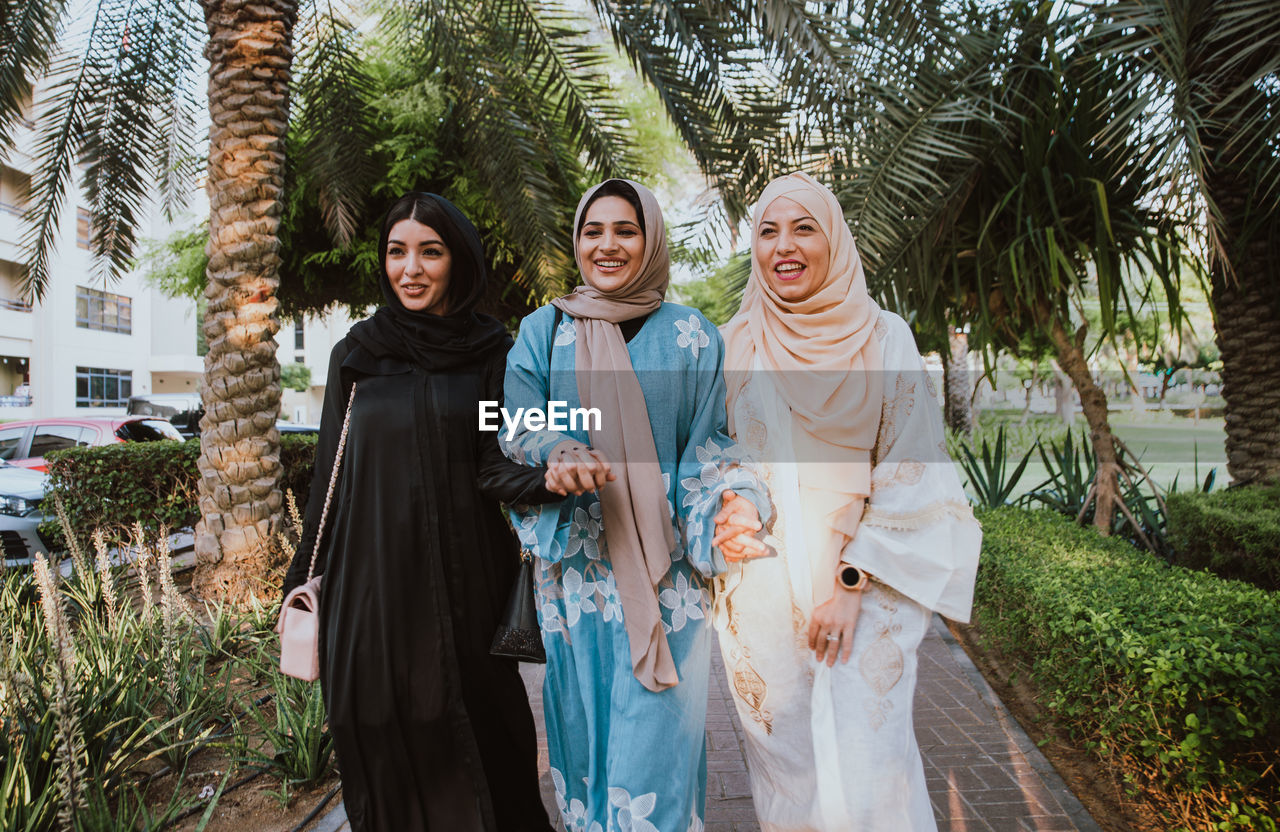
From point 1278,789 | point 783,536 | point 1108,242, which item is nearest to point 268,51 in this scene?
point 783,536

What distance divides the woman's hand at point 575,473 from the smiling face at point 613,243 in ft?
1.75

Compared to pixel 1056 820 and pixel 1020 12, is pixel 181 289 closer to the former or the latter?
pixel 1020 12

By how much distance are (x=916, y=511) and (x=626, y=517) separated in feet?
2.36

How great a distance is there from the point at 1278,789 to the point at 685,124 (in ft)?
14.2

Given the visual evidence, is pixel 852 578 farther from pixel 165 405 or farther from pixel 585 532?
pixel 165 405

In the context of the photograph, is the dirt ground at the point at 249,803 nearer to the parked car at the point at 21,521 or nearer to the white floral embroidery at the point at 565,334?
the white floral embroidery at the point at 565,334

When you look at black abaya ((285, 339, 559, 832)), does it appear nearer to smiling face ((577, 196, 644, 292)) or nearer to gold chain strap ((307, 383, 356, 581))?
gold chain strap ((307, 383, 356, 581))

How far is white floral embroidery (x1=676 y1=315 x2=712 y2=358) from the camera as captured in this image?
211 centimetres

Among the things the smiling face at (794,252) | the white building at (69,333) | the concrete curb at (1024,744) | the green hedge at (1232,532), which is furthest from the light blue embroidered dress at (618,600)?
the white building at (69,333)

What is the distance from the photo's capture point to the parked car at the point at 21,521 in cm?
617

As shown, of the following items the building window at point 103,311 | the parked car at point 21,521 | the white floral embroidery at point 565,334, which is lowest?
the parked car at point 21,521

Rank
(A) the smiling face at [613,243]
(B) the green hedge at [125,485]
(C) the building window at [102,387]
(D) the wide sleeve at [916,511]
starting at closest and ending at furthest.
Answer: (D) the wide sleeve at [916,511] → (A) the smiling face at [613,243] → (B) the green hedge at [125,485] → (C) the building window at [102,387]

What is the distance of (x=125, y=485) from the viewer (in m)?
6.18

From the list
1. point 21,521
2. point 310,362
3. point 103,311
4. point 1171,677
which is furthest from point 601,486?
point 310,362
